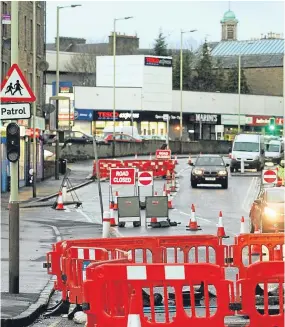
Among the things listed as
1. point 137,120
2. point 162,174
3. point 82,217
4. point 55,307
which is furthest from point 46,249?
point 137,120

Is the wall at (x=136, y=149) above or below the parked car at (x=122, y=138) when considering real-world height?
below

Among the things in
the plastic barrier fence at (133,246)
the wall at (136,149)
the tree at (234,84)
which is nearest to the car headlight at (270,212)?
the plastic barrier fence at (133,246)

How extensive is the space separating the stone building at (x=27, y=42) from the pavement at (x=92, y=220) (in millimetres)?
6863

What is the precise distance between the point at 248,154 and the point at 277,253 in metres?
48.5

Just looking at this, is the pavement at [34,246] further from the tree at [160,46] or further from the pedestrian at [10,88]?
the tree at [160,46]

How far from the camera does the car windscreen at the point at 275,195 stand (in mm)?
28141

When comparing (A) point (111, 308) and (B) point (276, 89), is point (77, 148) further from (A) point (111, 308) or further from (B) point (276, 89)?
(A) point (111, 308)

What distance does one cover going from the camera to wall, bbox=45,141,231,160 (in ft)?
257

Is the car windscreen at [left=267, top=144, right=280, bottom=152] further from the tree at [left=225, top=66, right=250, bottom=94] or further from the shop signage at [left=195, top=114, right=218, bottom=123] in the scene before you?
the tree at [left=225, top=66, right=250, bottom=94]

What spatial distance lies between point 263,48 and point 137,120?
39015 millimetres

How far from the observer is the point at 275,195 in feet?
93.6

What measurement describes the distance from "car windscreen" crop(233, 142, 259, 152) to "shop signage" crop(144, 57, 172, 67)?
1686 inches

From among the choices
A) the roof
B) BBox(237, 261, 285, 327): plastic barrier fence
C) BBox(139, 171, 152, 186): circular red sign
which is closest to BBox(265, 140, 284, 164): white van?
BBox(139, 171, 152, 186): circular red sign

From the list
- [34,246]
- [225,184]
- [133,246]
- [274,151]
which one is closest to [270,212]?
[34,246]
